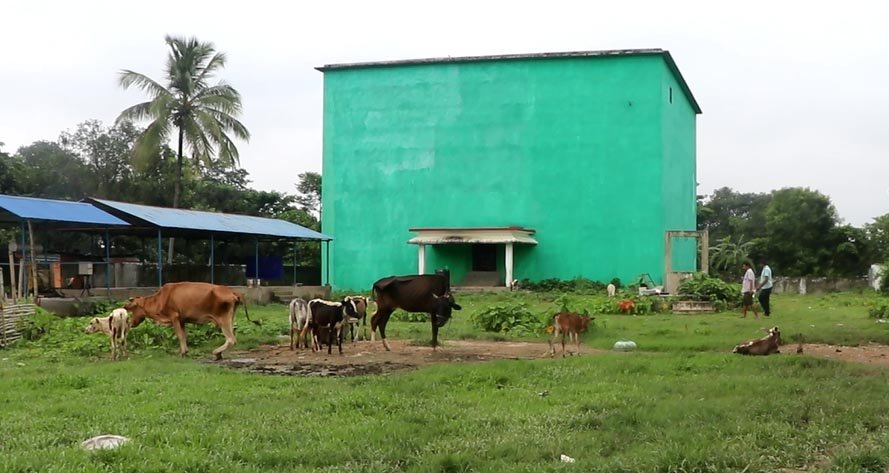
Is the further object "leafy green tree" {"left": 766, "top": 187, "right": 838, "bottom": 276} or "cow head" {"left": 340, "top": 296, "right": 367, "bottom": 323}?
"leafy green tree" {"left": 766, "top": 187, "right": 838, "bottom": 276}

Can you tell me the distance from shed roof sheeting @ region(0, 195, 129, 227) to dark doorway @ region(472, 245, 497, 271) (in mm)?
19948

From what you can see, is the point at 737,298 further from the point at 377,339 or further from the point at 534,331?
the point at 377,339

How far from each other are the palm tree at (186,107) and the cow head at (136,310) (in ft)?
70.3

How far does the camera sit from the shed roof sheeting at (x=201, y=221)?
2470cm

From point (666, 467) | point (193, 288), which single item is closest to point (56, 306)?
point (193, 288)

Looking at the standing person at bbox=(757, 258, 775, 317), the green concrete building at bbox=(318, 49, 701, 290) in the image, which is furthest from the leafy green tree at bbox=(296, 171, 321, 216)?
the standing person at bbox=(757, 258, 775, 317)

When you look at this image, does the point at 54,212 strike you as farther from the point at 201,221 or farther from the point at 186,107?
the point at 186,107

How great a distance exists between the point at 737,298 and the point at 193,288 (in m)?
17.1

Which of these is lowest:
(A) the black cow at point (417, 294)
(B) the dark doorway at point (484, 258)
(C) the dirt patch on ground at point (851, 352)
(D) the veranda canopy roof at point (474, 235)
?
(C) the dirt patch on ground at point (851, 352)

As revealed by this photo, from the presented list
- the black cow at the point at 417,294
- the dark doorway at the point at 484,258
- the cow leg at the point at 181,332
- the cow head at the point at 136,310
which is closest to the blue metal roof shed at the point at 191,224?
the dark doorway at the point at 484,258

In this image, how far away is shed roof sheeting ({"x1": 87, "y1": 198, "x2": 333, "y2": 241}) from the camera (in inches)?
973

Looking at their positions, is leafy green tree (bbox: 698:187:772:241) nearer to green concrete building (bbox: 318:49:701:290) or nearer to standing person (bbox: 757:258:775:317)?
green concrete building (bbox: 318:49:701:290)

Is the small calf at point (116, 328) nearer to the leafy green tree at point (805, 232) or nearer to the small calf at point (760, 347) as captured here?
the small calf at point (760, 347)

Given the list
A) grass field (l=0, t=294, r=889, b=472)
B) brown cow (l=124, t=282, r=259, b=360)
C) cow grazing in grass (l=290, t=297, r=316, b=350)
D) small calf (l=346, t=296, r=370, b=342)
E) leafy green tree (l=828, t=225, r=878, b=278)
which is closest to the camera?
grass field (l=0, t=294, r=889, b=472)
